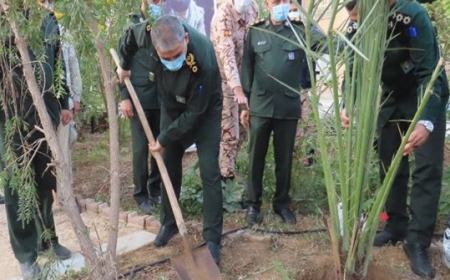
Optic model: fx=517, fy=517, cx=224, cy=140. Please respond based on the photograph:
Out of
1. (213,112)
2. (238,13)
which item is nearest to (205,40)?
(213,112)

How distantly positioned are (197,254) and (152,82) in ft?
6.49

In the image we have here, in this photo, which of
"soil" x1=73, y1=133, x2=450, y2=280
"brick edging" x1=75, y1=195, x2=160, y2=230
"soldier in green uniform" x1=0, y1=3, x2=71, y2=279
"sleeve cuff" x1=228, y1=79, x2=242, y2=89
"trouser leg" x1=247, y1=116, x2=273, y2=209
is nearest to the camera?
"soldier in green uniform" x1=0, y1=3, x2=71, y2=279

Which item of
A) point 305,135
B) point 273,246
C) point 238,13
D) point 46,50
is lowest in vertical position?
point 273,246

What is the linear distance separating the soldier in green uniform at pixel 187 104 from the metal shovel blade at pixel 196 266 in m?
0.61

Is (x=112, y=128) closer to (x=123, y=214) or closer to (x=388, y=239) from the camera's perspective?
(x=123, y=214)

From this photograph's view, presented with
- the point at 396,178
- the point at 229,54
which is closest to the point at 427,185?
the point at 396,178

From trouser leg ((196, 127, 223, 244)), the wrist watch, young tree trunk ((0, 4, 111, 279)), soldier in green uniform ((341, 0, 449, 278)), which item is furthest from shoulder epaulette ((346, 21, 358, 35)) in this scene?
young tree trunk ((0, 4, 111, 279))

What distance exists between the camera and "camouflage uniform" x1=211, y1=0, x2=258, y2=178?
4.59 meters

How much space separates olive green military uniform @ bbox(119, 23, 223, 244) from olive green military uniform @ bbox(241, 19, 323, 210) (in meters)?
0.58

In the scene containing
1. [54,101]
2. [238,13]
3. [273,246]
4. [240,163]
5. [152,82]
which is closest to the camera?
[54,101]

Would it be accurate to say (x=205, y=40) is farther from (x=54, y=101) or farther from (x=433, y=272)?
(x=433, y=272)

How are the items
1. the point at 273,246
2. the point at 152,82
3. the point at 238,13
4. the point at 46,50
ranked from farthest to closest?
the point at 238,13, the point at 152,82, the point at 273,246, the point at 46,50

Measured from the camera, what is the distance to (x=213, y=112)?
3.64m

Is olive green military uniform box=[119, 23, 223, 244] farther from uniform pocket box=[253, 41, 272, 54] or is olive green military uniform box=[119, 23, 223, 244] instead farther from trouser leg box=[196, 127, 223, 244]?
uniform pocket box=[253, 41, 272, 54]
